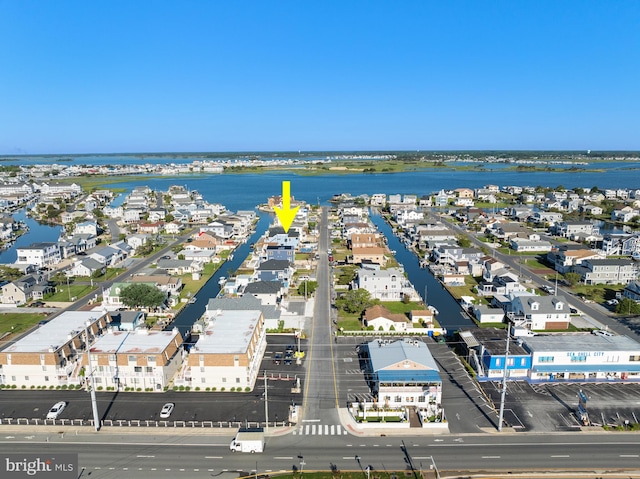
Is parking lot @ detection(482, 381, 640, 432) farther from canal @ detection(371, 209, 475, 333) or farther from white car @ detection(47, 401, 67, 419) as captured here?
white car @ detection(47, 401, 67, 419)

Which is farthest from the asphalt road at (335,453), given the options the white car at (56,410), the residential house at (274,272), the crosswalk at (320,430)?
the residential house at (274,272)

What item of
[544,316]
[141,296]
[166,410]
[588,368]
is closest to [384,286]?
[544,316]

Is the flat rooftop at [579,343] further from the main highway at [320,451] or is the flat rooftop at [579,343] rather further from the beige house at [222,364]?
the beige house at [222,364]

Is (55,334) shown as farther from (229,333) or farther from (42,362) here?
(229,333)

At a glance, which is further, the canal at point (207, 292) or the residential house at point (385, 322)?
the canal at point (207, 292)

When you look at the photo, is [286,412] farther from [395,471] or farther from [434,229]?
[434,229]

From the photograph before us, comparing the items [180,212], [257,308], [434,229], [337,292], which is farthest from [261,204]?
[257,308]

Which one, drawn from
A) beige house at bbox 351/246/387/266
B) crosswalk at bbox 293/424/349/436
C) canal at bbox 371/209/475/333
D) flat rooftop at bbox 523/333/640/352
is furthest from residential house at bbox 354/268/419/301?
crosswalk at bbox 293/424/349/436
